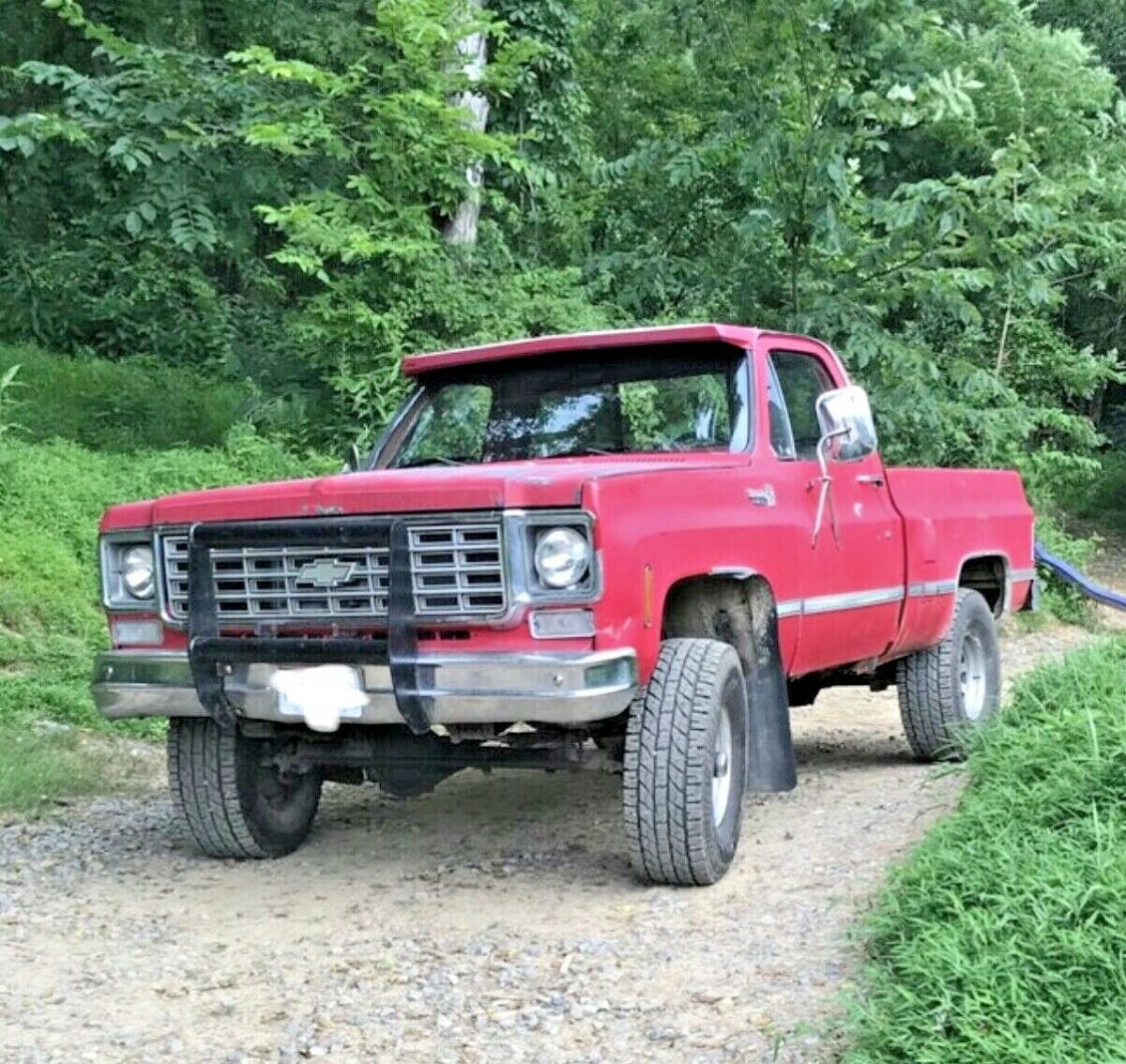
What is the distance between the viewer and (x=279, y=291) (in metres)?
16.6

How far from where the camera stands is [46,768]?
6.63 m

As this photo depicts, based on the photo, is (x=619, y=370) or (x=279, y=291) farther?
(x=279, y=291)

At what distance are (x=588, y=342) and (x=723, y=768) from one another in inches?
72.3

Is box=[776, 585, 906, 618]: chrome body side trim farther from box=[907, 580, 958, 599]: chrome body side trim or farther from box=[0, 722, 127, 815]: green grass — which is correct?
box=[0, 722, 127, 815]: green grass

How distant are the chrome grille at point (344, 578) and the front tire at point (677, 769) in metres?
0.65

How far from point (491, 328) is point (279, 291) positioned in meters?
5.85

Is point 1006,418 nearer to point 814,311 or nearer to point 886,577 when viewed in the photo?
point 814,311

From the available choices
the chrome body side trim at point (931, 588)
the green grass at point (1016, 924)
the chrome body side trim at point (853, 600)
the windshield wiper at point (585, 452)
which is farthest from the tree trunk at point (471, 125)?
the green grass at point (1016, 924)

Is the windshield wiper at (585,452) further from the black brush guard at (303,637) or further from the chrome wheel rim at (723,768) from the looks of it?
the black brush guard at (303,637)

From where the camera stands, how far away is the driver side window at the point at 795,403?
586 centimetres

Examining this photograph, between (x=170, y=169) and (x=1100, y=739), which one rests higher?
Answer: (x=170, y=169)

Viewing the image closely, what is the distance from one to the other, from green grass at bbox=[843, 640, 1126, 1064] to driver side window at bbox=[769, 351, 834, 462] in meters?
1.55

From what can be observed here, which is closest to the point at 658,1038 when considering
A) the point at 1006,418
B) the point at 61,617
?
the point at 61,617

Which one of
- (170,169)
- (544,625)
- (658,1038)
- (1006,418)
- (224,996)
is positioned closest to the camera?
(658,1038)
